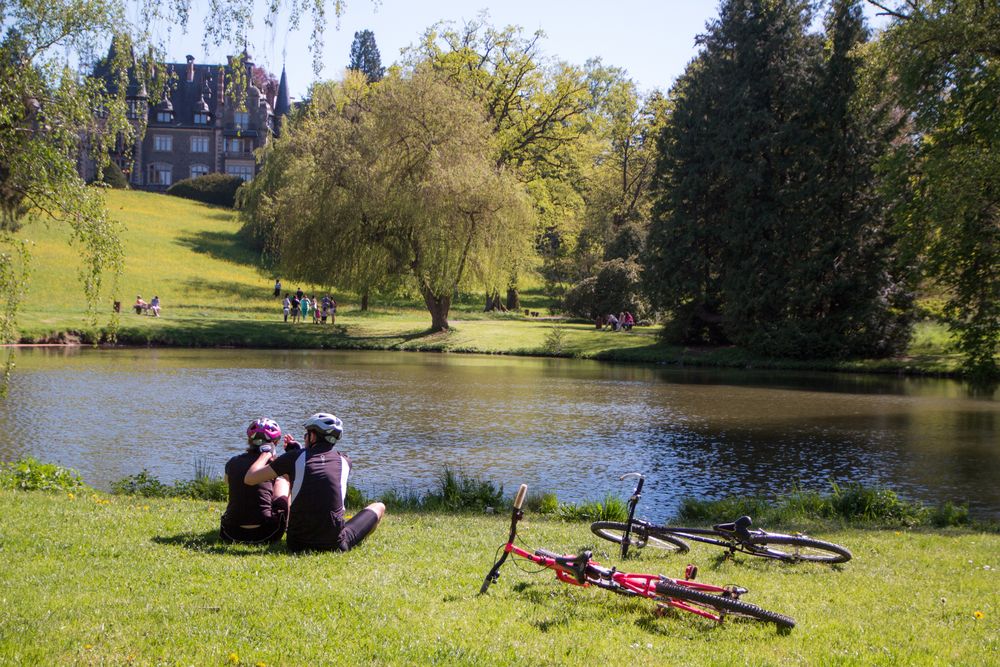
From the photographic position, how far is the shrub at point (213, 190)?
89438 mm

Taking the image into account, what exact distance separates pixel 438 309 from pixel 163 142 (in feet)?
237

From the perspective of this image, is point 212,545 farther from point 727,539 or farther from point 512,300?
point 512,300

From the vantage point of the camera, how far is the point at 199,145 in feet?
349

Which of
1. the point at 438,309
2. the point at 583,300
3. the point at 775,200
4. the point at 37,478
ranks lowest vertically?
the point at 37,478

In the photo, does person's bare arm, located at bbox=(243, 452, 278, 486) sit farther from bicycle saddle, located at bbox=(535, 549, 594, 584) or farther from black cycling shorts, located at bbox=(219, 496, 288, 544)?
bicycle saddle, located at bbox=(535, 549, 594, 584)

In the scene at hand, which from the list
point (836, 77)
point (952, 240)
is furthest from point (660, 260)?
point (952, 240)

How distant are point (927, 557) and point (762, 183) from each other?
32126 millimetres

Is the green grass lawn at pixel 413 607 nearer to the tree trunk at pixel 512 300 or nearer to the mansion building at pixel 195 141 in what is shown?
the tree trunk at pixel 512 300

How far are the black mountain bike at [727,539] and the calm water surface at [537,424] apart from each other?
437cm

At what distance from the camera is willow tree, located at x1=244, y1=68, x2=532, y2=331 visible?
141 feet

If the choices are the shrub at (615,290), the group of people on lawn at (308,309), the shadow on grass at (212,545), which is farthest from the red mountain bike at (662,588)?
the shrub at (615,290)

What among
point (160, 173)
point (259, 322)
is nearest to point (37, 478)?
point (259, 322)

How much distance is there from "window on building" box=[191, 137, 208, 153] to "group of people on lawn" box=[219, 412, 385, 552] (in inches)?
4146

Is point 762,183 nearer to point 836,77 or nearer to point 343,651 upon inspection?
point 836,77
